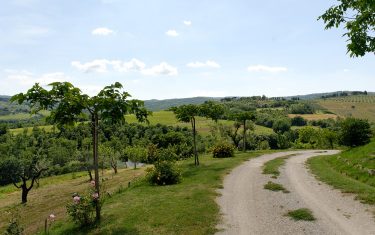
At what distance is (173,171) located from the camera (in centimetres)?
2747

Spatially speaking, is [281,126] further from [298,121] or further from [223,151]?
[223,151]

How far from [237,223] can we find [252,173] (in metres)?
15.9

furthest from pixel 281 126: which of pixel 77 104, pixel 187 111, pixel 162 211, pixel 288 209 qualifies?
pixel 77 104

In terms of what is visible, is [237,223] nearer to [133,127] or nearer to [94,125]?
[94,125]

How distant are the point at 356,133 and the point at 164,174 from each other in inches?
981

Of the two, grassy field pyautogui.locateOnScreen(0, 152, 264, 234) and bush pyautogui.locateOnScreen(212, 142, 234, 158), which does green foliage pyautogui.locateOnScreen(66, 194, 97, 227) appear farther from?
bush pyautogui.locateOnScreen(212, 142, 234, 158)

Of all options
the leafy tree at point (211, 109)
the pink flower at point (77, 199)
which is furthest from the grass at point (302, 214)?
the leafy tree at point (211, 109)

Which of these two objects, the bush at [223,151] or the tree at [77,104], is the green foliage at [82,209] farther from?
the bush at [223,151]

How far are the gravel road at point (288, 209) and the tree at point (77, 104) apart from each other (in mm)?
6987

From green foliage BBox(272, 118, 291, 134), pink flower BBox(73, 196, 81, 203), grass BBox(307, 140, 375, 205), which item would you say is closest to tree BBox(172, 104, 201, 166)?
grass BBox(307, 140, 375, 205)

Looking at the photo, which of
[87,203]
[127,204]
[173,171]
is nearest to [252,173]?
[173,171]

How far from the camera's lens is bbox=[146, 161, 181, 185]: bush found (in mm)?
27156

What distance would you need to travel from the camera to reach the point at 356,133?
1519 inches

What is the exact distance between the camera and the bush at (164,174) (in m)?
27.2
